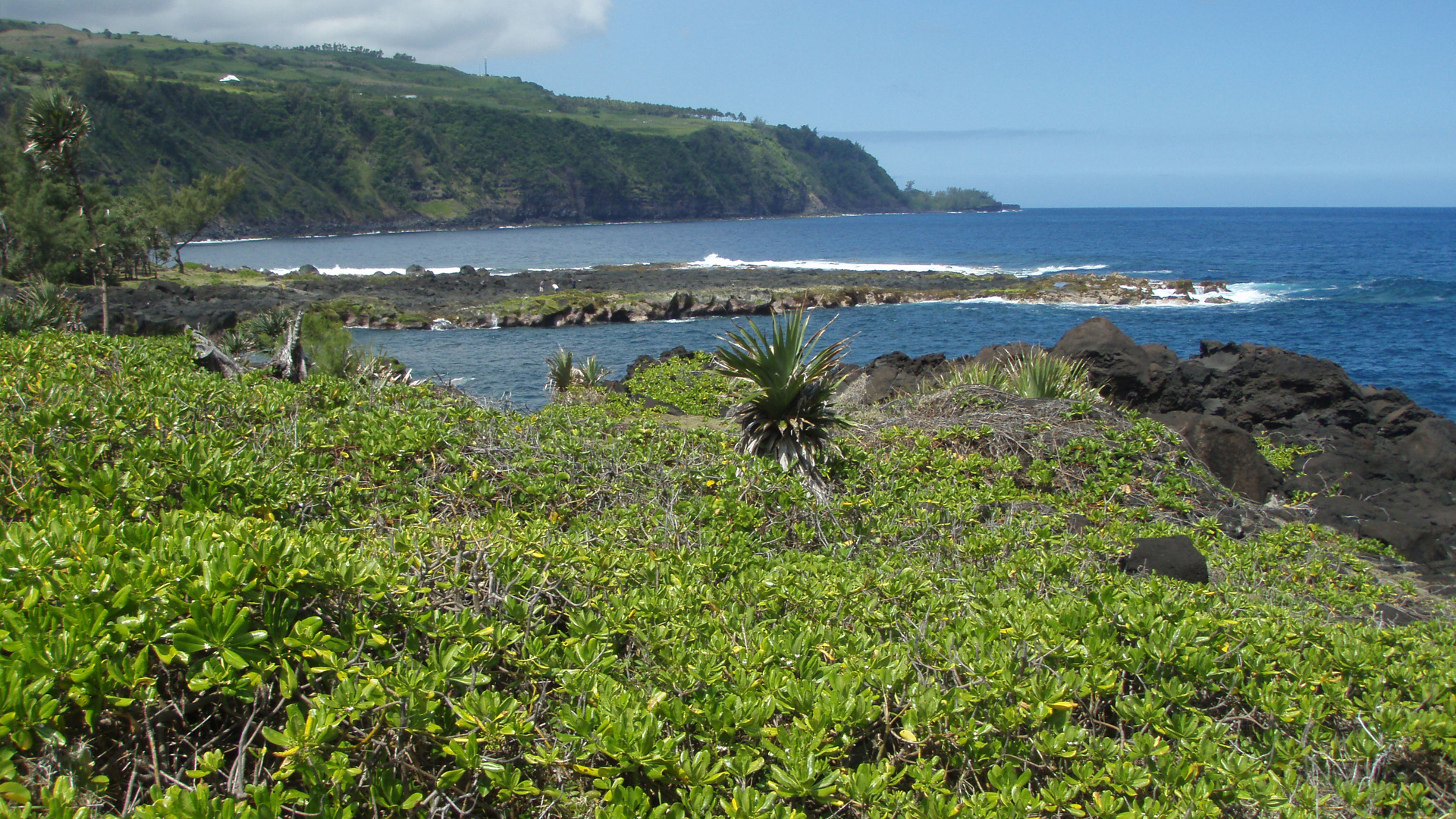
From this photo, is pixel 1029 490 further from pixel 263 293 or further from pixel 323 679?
pixel 263 293

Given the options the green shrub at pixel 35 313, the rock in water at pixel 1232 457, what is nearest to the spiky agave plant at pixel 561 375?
the green shrub at pixel 35 313

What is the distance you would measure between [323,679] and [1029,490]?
7.20 meters

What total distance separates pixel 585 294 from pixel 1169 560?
3531cm

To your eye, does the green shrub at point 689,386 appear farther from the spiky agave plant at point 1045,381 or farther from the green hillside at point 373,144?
the green hillside at point 373,144

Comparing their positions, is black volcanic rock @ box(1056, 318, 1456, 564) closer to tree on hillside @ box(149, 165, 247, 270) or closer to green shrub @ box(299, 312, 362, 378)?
green shrub @ box(299, 312, 362, 378)

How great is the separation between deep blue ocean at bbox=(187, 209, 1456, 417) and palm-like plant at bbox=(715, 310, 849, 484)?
4646 millimetres

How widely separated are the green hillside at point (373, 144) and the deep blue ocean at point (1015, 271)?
28.9 feet

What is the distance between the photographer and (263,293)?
36.5 m

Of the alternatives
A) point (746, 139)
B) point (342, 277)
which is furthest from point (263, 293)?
point (746, 139)

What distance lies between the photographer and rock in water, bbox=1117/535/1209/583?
5574mm

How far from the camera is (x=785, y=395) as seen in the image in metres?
7.54

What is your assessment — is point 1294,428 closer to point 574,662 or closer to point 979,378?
point 979,378

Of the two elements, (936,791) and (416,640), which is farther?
(416,640)

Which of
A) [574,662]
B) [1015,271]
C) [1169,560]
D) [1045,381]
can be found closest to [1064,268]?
[1015,271]
